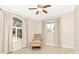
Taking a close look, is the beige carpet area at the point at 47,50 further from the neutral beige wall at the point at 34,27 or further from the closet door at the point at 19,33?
the neutral beige wall at the point at 34,27

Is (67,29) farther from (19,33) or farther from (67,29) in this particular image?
(19,33)

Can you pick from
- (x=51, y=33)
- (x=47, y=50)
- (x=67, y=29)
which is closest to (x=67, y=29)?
(x=67, y=29)

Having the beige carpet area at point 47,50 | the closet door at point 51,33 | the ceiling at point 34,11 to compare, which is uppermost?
the ceiling at point 34,11

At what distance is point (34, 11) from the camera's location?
5.54 ft

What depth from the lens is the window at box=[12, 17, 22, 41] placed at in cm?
165

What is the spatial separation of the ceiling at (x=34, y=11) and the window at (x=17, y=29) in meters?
0.12

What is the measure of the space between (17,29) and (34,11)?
391 millimetres

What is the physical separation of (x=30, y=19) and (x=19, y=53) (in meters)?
0.56

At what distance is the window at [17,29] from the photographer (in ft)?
5.41

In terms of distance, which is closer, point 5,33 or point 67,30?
point 5,33

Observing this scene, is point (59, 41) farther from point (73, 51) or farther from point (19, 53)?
point (19, 53)

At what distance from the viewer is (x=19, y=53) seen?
5.22 feet

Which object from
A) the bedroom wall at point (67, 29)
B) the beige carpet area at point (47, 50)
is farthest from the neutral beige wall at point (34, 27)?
the bedroom wall at point (67, 29)
